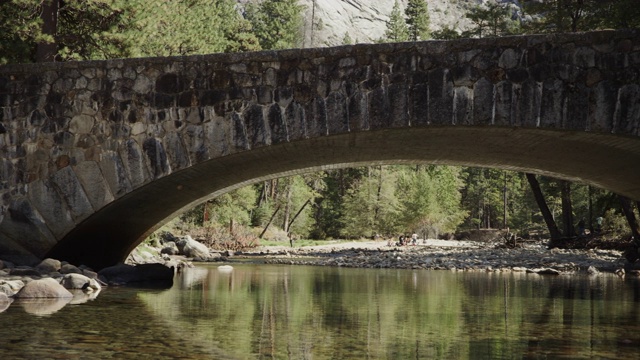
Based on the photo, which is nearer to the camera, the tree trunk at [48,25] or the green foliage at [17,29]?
the green foliage at [17,29]

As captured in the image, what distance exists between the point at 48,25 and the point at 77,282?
5245 millimetres

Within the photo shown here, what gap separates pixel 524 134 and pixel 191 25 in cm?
1680

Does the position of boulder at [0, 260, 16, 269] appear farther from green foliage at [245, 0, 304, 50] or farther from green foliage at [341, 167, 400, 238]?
green foliage at [245, 0, 304, 50]

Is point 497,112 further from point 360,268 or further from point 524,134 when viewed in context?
point 360,268

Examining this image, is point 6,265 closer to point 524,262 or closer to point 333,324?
point 333,324

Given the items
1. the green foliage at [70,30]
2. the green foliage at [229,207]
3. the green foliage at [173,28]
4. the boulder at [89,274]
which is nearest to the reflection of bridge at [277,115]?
the boulder at [89,274]

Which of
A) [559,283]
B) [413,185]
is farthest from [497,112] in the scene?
[413,185]

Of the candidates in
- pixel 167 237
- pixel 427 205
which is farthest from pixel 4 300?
pixel 427 205

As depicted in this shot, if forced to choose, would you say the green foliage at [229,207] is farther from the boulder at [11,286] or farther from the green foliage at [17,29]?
the boulder at [11,286]

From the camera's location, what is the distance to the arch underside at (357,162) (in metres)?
12.0

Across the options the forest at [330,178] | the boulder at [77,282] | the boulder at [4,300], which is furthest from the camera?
the forest at [330,178]

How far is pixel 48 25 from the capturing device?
580 inches

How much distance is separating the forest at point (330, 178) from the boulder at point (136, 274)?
4.05 metres

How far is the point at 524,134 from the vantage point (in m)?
11.8
